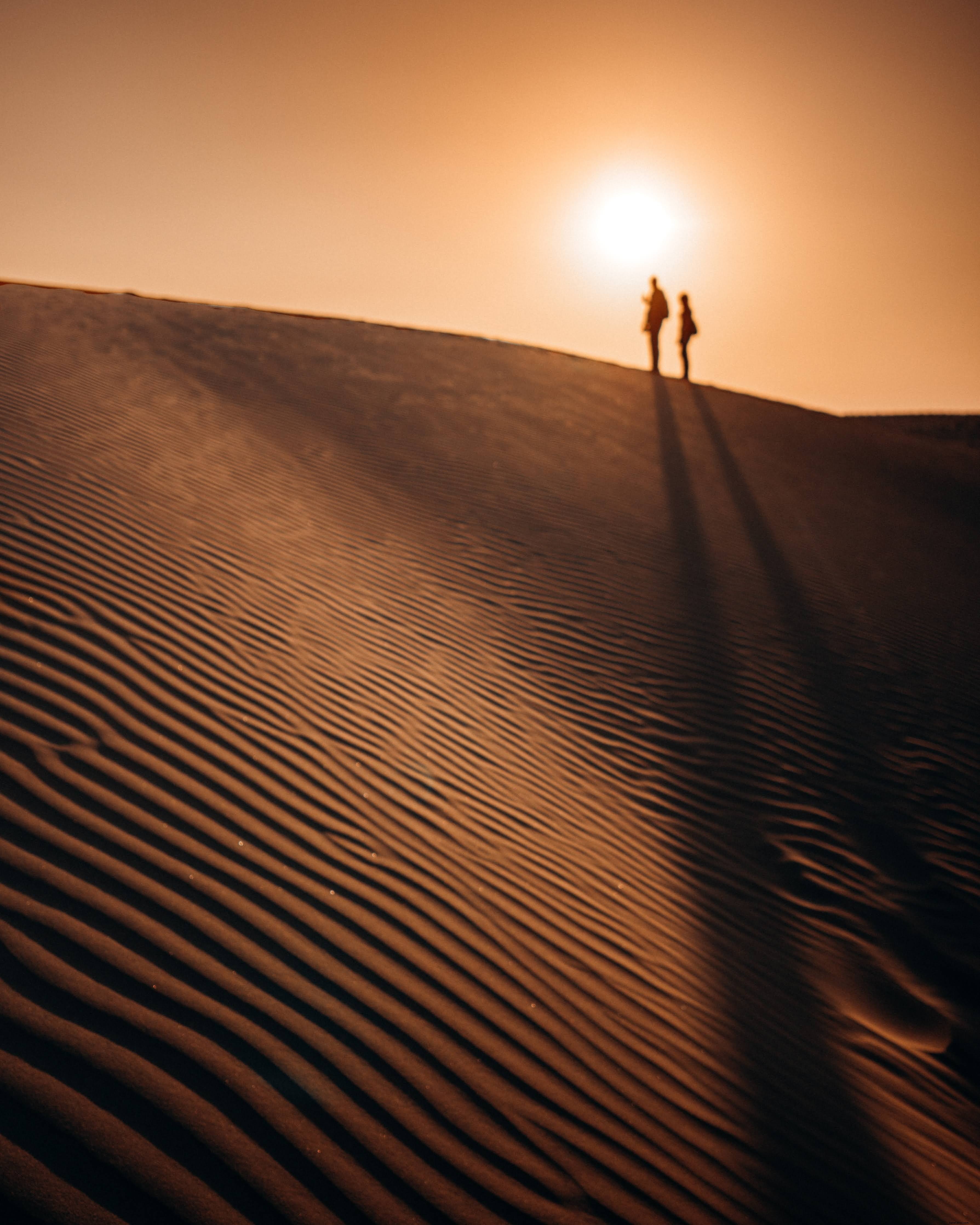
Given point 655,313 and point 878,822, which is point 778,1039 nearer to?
point 878,822

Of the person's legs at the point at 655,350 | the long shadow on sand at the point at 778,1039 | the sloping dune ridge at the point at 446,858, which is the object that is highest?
the person's legs at the point at 655,350

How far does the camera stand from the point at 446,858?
2.96 metres

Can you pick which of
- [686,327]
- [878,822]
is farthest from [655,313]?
[878,822]

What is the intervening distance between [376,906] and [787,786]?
320cm

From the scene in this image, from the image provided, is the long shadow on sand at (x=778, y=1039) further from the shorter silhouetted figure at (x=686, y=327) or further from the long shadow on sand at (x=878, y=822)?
the shorter silhouetted figure at (x=686, y=327)

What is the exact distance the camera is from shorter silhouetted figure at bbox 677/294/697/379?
16391 millimetres

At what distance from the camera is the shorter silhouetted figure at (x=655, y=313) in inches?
632

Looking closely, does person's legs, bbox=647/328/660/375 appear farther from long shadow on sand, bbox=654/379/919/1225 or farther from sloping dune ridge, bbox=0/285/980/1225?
long shadow on sand, bbox=654/379/919/1225

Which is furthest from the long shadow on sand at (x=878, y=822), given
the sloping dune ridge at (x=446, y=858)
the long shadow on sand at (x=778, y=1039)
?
the long shadow on sand at (x=778, y=1039)

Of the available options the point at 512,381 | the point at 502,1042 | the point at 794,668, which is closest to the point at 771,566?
the point at 794,668

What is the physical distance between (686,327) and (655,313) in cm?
83

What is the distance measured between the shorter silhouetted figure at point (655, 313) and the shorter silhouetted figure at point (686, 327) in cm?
35

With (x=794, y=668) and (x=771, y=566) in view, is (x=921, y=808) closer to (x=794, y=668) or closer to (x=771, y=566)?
(x=794, y=668)

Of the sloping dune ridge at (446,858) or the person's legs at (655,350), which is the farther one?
the person's legs at (655,350)
